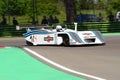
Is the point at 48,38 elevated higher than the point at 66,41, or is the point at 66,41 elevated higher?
the point at 48,38

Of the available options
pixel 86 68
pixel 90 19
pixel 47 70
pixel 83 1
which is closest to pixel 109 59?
pixel 86 68

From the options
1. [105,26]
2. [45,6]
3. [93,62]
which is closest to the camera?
[93,62]

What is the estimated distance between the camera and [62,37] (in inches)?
616

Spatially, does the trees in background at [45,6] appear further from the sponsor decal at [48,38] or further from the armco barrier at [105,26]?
the sponsor decal at [48,38]

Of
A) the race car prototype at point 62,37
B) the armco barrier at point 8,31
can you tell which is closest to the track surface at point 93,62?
the race car prototype at point 62,37

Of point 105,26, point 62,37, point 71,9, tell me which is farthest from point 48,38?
point 71,9

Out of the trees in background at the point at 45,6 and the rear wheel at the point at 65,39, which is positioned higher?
the trees in background at the point at 45,6

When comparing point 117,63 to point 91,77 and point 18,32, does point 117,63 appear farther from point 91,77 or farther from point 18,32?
point 18,32

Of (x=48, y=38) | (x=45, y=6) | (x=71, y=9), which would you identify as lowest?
(x=48, y=38)

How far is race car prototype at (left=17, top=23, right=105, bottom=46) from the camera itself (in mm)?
15234

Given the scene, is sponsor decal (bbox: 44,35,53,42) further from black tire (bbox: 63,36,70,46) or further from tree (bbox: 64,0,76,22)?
tree (bbox: 64,0,76,22)

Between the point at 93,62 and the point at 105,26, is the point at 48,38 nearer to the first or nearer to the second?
the point at 93,62

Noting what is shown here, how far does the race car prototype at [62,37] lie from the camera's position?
1523cm

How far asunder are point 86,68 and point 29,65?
1.60 meters
